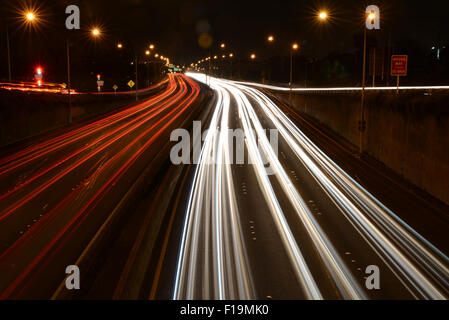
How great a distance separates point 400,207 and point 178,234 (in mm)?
9135

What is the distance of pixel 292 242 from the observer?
14.2 metres

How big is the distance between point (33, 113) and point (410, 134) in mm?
26421

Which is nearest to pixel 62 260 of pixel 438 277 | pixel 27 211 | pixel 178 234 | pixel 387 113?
pixel 178 234

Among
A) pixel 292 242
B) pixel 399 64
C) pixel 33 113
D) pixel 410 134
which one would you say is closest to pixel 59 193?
pixel 292 242

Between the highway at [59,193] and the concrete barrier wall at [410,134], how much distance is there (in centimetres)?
1271

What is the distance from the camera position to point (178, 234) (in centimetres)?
1466

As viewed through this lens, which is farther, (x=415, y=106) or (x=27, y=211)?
(x=415, y=106)

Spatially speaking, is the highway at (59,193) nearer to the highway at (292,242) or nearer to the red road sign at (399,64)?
the highway at (292,242)

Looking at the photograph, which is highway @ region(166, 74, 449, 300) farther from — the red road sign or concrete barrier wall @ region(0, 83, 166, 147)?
concrete barrier wall @ region(0, 83, 166, 147)

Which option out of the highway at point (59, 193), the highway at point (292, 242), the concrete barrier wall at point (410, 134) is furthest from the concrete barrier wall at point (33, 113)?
the concrete barrier wall at point (410, 134)

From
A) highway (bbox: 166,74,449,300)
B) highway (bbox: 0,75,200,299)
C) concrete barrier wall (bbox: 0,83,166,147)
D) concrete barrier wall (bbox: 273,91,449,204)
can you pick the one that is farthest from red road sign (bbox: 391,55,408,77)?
concrete barrier wall (bbox: 0,83,166,147)

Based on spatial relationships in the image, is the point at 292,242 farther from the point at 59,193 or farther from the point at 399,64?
the point at 399,64

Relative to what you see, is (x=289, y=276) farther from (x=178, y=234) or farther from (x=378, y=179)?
(x=378, y=179)
